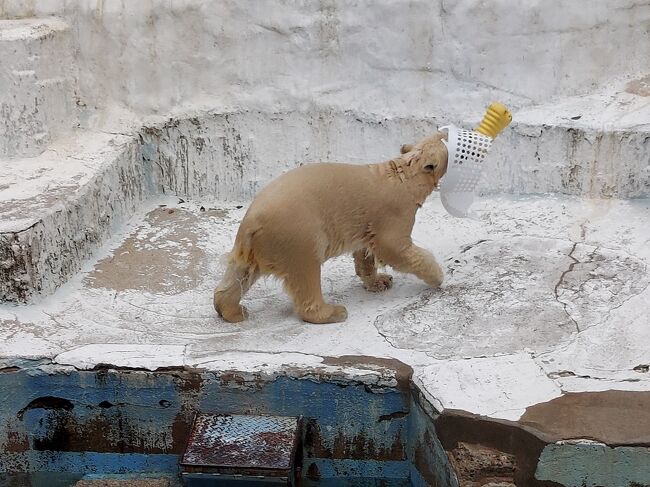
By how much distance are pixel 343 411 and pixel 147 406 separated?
2.71 feet

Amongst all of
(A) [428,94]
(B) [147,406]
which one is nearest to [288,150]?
(A) [428,94]

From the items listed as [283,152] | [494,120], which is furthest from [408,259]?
[283,152]

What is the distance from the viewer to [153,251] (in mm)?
4969

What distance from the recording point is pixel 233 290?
4121 mm

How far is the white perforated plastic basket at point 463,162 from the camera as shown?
13.9 feet

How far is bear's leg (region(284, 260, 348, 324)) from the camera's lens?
4027 mm

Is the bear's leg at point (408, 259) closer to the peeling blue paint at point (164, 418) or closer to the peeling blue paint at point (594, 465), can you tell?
the peeling blue paint at point (164, 418)

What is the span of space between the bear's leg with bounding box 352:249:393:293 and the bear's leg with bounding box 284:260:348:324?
35cm

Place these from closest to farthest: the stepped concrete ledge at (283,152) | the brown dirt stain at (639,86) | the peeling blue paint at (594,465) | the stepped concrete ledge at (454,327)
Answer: the peeling blue paint at (594,465), the stepped concrete ledge at (454,327), the stepped concrete ledge at (283,152), the brown dirt stain at (639,86)

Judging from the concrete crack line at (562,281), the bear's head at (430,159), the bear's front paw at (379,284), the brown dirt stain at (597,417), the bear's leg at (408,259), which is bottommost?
the brown dirt stain at (597,417)

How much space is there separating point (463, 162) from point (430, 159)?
0.15m

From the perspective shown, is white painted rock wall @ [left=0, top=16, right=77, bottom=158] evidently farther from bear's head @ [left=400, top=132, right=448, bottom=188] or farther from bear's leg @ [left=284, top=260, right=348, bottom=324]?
bear's head @ [left=400, top=132, right=448, bottom=188]

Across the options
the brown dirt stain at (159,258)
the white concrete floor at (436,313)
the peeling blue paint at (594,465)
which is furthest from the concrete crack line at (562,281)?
the brown dirt stain at (159,258)

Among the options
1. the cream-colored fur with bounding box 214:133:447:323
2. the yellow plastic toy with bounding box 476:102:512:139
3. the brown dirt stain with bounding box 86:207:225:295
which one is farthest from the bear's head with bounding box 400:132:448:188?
the brown dirt stain with bounding box 86:207:225:295
